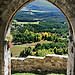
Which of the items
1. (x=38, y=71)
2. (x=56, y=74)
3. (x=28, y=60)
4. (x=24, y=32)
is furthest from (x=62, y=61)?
(x=24, y=32)

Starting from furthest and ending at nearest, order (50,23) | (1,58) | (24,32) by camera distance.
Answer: (50,23) < (24,32) < (1,58)

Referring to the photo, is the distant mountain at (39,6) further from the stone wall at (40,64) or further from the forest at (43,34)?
the stone wall at (40,64)

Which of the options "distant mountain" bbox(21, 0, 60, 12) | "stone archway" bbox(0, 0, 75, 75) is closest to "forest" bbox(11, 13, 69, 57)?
"distant mountain" bbox(21, 0, 60, 12)

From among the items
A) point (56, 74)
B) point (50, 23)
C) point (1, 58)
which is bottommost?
point (56, 74)

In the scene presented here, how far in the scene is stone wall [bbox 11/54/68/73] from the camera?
6.44m

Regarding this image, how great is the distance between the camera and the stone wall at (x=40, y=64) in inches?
253

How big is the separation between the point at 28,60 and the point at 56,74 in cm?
154

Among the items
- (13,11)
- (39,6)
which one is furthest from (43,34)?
(13,11)

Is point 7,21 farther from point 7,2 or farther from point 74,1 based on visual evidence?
point 74,1

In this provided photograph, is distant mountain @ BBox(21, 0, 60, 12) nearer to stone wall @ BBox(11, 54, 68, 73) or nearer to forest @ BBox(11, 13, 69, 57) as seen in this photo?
forest @ BBox(11, 13, 69, 57)

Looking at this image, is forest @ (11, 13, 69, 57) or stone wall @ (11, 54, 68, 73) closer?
stone wall @ (11, 54, 68, 73)

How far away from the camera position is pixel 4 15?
3238 mm

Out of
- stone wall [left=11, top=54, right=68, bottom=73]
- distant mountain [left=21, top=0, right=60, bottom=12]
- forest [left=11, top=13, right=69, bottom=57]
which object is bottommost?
stone wall [left=11, top=54, right=68, bottom=73]

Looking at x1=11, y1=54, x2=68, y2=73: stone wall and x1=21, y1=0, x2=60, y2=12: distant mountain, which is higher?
x1=21, y1=0, x2=60, y2=12: distant mountain
